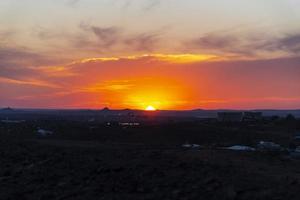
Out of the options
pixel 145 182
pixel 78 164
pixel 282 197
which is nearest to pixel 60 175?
pixel 78 164

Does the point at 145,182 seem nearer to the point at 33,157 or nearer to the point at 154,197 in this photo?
the point at 154,197

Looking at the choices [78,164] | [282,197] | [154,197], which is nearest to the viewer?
[282,197]

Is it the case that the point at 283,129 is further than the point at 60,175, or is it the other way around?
the point at 283,129

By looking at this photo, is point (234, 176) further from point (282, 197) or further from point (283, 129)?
point (283, 129)

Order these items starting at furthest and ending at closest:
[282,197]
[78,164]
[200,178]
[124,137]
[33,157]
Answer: [124,137], [33,157], [78,164], [200,178], [282,197]

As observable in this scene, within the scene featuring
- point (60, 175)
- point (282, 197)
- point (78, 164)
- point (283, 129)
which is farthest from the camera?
point (283, 129)

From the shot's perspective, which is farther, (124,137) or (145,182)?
(124,137)

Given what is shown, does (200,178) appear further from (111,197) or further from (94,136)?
(94,136)

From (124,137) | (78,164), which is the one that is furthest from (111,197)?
(124,137)

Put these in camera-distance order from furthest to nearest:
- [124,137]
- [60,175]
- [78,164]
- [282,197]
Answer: [124,137], [78,164], [60,175], [282,197]
